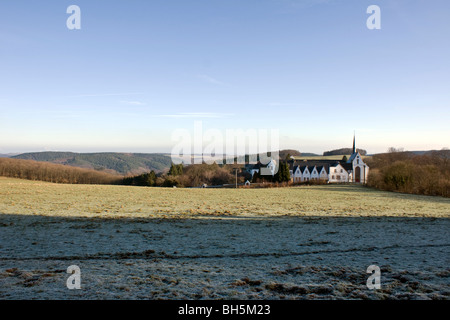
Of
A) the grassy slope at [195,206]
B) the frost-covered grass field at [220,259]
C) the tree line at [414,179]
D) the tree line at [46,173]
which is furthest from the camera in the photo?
the tree line at [46,173]

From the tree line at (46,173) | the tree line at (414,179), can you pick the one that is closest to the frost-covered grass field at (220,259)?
the tree line at (414,179)

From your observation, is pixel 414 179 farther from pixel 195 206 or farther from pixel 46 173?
pixel 46 173

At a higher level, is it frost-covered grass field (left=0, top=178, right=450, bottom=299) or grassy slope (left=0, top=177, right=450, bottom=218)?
frost-covered grass field (left=0, top=178, right=450, bottom=299)

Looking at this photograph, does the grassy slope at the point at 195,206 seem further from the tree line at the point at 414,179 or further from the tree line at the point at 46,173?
the tree line at the point at 46,173

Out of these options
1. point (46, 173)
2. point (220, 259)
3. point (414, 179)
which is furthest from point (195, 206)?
point (46, 173)

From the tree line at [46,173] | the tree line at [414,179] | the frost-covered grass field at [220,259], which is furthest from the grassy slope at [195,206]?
the tree line at [46,173]

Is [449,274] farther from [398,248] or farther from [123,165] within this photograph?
[123,165]

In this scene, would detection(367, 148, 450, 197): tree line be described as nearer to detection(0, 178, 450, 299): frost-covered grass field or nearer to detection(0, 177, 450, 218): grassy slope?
detection(0, 177, 450, 218): grassy slope

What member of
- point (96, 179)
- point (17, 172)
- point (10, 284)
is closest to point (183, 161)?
point (96, 179)

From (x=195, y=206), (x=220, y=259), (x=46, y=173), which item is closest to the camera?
(x=220, y=259)

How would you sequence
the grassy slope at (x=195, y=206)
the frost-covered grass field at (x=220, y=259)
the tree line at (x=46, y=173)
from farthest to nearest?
1. the tree line at (x=46, y=173)
2. the grassy slope at (x=195, y=206)
3. the frost-covered grass field at (x=220, y=259)

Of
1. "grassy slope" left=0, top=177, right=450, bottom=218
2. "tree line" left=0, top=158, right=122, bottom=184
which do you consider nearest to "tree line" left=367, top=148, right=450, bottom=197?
"grassy slope" left=0, top=177, right=450, bottom=218

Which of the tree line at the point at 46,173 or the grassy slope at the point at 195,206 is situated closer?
the grassy slope at the point at 195,206

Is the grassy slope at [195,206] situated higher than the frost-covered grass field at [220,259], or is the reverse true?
the frost-covered grass field at [220,259]
